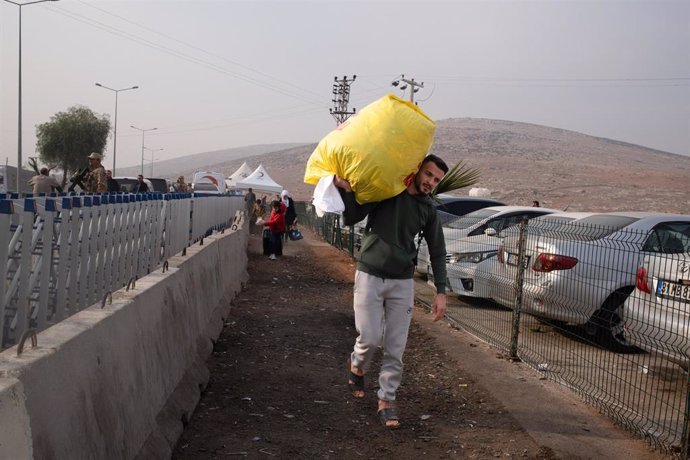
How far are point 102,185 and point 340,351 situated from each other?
606 centimetres

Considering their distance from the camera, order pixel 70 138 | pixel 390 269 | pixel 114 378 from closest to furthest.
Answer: pixel 114 378
pixel 390 269
pixel 70 138

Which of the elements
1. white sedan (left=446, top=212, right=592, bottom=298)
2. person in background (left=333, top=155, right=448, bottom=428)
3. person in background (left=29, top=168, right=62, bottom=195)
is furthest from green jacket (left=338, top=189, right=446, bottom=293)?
person in background (left=29, top=168, right=62, bottom=195)

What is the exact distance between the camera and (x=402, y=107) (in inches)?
206

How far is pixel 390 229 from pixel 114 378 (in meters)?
2.30

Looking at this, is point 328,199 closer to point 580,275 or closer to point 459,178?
point 459,178

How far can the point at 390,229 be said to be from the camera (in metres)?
5.20

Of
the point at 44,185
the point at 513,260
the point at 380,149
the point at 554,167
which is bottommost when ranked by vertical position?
the point at 513,260

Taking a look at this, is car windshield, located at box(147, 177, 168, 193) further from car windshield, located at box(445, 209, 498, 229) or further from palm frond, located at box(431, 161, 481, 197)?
palm frond, located at box(431, 161, 481, 197)

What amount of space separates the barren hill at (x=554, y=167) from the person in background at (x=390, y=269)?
143 ft

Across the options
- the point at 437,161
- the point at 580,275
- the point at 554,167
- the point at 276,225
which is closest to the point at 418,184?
the point at 437,161

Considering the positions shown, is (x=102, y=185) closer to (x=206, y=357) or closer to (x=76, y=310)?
(x=206, y=357)

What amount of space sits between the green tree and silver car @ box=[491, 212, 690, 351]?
68.2 m

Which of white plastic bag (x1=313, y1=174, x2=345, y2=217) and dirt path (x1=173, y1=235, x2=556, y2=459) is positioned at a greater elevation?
white plastic bag (x1=313, y1=174, x2=345, y2=217)

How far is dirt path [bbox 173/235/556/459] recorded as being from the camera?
4848 millimetres
